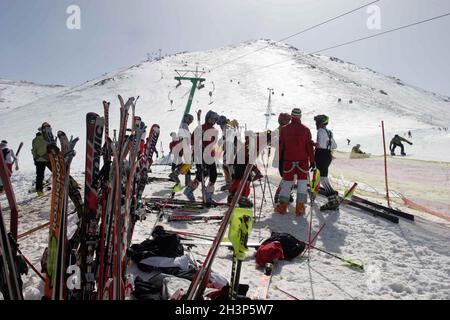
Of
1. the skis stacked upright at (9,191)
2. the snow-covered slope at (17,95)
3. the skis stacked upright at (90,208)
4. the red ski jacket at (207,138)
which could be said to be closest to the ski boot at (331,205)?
the red ski jacket at (207,138)

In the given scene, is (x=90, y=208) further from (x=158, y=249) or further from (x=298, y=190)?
(x=298, y=190)

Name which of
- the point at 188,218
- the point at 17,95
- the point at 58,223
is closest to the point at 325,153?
the point at 188,218

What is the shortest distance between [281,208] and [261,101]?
56469 millimetres

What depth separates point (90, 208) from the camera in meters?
2.94

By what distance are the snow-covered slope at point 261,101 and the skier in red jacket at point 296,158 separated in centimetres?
2295

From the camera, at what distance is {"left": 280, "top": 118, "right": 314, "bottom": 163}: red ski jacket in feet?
22.7

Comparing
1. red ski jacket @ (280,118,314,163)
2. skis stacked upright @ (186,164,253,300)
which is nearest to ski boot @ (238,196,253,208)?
red ski jacket @ (280,118,314,163)

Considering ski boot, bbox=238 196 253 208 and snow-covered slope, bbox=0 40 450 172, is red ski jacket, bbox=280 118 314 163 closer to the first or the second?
ski boot, bbox=238 196 253 208

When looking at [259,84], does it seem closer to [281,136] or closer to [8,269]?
[281,136]

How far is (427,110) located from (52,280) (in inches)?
3543

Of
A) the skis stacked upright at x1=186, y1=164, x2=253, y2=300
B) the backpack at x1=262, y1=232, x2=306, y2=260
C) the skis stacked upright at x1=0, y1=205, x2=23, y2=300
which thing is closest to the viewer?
the skis stacked upright at x1=0, y1=205, x2=23, y2=300

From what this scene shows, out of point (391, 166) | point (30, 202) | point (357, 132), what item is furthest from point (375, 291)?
point (357, 132)

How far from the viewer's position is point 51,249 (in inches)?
105
